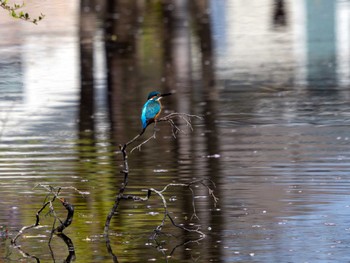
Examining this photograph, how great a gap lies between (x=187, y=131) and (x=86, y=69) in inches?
339

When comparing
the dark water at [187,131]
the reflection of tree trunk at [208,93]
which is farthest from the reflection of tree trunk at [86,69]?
the reflection of tree trunk at [208,93]

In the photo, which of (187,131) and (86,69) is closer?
(187,131)

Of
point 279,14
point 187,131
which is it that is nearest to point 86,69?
point 187,131

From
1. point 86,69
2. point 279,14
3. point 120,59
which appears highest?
point 279,14

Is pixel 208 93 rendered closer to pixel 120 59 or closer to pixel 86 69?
pixel 86 69

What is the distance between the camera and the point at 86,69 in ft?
90.4

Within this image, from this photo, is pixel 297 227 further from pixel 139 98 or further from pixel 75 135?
pixel 139 98

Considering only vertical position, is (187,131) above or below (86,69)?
below

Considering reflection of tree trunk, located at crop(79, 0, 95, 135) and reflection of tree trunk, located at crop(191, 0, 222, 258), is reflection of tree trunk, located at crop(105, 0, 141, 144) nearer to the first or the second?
reflection of tree trunk, located at crop(79, 0, 95, 135)

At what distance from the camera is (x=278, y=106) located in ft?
70.3

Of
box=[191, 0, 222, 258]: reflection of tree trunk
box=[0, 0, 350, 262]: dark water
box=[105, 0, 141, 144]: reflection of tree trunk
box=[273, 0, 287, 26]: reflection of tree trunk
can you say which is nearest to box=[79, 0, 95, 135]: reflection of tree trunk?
box=[0, 0, 350, 262]: dark water

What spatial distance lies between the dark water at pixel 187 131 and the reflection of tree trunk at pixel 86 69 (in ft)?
0.14

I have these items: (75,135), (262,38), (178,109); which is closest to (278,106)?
(178,109)

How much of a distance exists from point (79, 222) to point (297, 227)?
1897 millimetres
